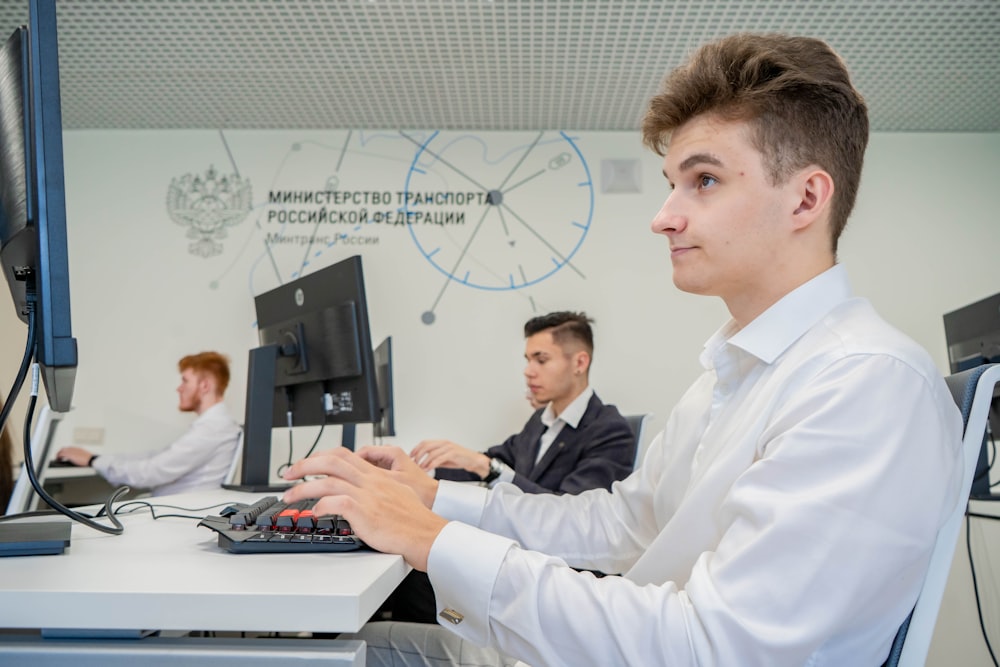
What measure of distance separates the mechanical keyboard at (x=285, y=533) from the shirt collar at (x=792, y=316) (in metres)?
0.52

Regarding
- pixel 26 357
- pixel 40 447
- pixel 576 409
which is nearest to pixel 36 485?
pixel 26 357

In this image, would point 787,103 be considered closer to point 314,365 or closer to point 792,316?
point 792,316

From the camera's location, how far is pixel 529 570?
0.79m

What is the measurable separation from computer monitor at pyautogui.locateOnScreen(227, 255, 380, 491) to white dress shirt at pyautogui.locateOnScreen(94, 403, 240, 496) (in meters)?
1.52

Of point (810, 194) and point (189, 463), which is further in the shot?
point (189, 463)

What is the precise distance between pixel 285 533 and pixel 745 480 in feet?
1.60

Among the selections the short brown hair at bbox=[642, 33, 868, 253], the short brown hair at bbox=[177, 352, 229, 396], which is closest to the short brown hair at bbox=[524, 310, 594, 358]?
the short brown hair at bbox=[177, 352, 229, 396]

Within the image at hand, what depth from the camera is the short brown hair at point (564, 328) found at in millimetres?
3240

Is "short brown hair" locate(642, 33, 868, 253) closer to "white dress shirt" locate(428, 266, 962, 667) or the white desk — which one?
"white dress shirt" locate(428, 266, 962, 667)

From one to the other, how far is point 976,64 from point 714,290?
127 inches

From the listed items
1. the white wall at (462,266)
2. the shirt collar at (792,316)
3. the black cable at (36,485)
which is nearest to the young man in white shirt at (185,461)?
the white wall at (462,266)

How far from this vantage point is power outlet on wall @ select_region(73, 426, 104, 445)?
4113 mm

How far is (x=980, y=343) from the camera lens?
2.28 metres

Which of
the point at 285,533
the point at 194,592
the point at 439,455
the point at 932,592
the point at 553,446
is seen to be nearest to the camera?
the point at 194,592
